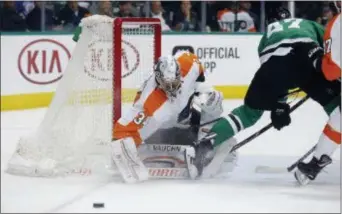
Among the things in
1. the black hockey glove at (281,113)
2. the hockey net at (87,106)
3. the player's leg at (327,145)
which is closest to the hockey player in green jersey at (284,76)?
the black hockey glove at (281,113)

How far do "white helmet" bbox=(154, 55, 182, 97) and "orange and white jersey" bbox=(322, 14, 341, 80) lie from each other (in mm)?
580

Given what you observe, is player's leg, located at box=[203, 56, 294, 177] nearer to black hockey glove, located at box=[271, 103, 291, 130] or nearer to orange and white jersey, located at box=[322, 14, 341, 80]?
black hockey glove, located at box=[271, 103, 291, 130]

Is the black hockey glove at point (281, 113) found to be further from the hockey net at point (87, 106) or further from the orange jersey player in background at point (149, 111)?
the hockey net at point (87, 106)

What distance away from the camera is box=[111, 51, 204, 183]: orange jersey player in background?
338cm

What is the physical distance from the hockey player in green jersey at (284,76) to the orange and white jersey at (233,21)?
107 inches

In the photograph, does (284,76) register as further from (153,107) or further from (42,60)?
(42,60)

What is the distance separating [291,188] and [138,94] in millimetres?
747

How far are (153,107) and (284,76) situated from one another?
1.77ft

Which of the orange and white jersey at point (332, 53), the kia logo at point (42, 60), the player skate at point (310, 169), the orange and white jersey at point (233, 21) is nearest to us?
the orange and white jersey at point (332, 53)

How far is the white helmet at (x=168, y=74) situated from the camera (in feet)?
11.0

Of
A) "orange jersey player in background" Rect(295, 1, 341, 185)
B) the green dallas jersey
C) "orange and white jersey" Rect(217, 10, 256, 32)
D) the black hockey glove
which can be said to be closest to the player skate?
"orange jersey player in background" Rect(295, 1, 341, 185)

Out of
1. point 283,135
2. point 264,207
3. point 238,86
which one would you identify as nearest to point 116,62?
point 264,207

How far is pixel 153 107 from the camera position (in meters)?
3.43

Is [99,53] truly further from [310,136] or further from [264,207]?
[310,136]
